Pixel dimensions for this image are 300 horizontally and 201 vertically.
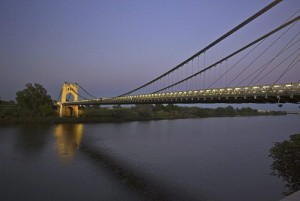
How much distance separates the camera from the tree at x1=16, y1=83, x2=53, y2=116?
57125 mm

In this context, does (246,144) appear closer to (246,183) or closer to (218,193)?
(246,183)

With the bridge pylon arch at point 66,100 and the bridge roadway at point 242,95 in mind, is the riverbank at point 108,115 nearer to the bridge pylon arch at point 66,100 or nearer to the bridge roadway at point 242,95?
the bridge pylon arch at point 66,100

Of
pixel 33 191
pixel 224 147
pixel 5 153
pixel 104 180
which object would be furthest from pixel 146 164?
pixel 5 153

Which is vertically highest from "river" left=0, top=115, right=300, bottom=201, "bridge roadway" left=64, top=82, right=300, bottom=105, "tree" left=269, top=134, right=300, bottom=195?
"bridge roadway" left=64, top=82, right=300, bottom=105

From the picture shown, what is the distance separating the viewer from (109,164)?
19.7 m

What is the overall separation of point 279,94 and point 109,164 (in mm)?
12374

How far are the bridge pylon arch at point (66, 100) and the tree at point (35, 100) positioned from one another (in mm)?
2765

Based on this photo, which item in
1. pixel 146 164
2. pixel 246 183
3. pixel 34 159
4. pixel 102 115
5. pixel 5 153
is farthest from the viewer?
pixel 102 115

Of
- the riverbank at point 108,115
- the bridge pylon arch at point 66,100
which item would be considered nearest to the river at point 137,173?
the riverbank at point 108,115

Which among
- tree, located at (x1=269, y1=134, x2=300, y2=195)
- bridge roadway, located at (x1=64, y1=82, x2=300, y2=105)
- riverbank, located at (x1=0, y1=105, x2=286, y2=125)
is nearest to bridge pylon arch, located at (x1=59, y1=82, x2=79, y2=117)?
riverbank, located at (x1=0, y1=105, x2=286, y2=125)

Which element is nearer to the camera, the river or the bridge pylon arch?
the river

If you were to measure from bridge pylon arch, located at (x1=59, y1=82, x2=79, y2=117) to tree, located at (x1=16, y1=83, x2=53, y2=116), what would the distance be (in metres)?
2.77

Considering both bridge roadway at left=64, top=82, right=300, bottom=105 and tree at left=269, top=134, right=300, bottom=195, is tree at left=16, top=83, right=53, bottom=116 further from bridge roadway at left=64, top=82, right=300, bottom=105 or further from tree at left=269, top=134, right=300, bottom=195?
tree at left=269, top=134, right=300, bottom=195

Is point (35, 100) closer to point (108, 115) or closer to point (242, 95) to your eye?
point (108, 115)
